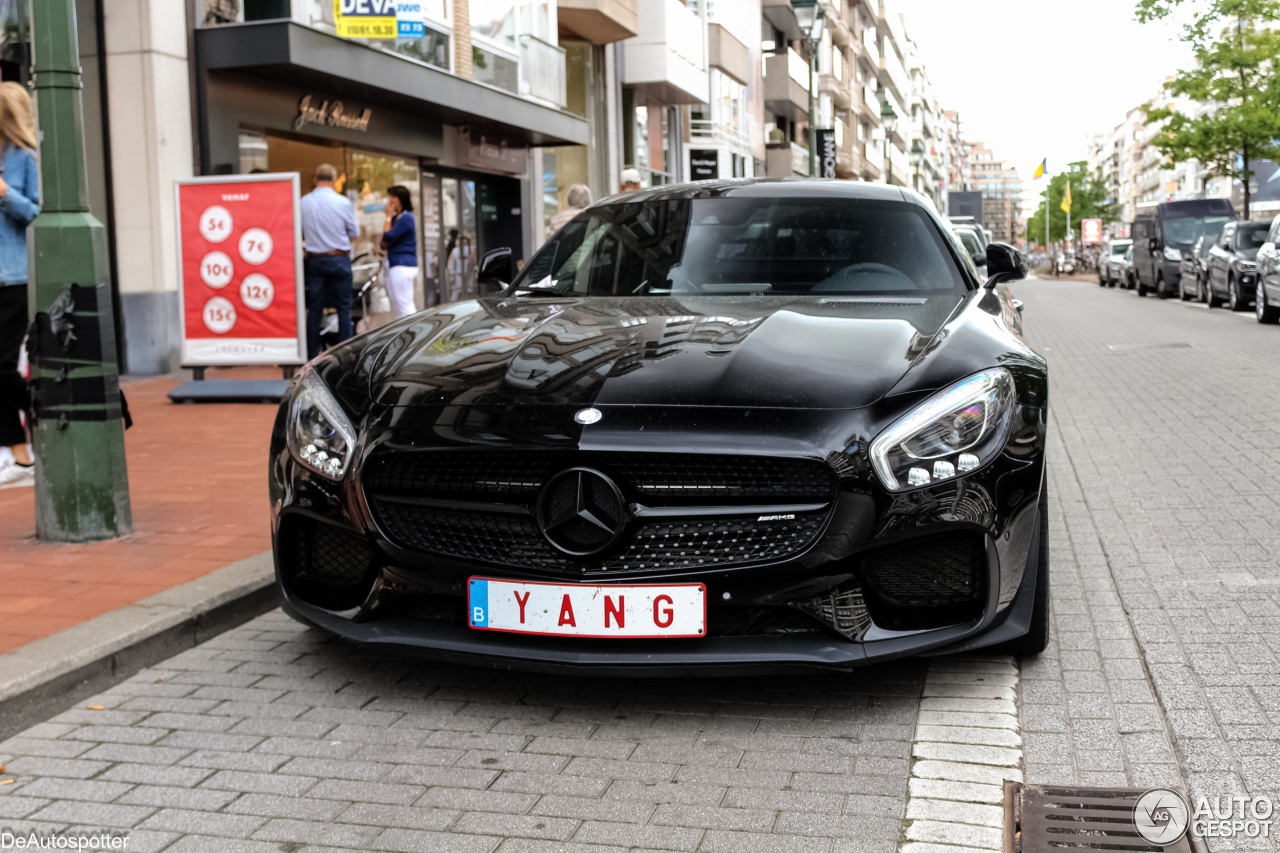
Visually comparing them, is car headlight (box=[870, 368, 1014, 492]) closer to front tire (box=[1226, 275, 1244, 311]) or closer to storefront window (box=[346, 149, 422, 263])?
storefront window (box=[346, 149, 422, 263])

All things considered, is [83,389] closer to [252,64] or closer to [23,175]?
[23,175]

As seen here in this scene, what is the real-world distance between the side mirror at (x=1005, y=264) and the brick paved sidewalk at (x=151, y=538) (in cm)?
299

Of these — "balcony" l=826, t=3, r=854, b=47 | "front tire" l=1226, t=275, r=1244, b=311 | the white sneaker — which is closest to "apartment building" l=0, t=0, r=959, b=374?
the white sneaker

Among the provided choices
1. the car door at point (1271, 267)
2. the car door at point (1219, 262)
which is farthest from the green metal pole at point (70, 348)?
the car door at point (1219, 262)

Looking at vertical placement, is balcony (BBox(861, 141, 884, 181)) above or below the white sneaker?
above

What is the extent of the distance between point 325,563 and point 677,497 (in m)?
1.07

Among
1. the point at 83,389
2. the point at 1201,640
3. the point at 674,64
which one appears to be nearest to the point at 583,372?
the point at 1201,640

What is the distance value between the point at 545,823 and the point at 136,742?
48.3 inches

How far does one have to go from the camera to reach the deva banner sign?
15055 mm

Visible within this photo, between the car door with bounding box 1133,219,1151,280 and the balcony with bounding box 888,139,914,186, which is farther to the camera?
the balcony with bounding box 888,139,914,186

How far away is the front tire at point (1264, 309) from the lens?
20453 mm

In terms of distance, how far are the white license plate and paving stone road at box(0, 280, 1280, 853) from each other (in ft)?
0.89

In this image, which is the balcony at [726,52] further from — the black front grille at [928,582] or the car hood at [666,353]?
the black front grille at [928,582]

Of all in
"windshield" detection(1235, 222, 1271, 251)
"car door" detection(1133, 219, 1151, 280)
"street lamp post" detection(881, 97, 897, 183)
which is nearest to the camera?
"windshield" detection(1235, 222, 1271, 251)
